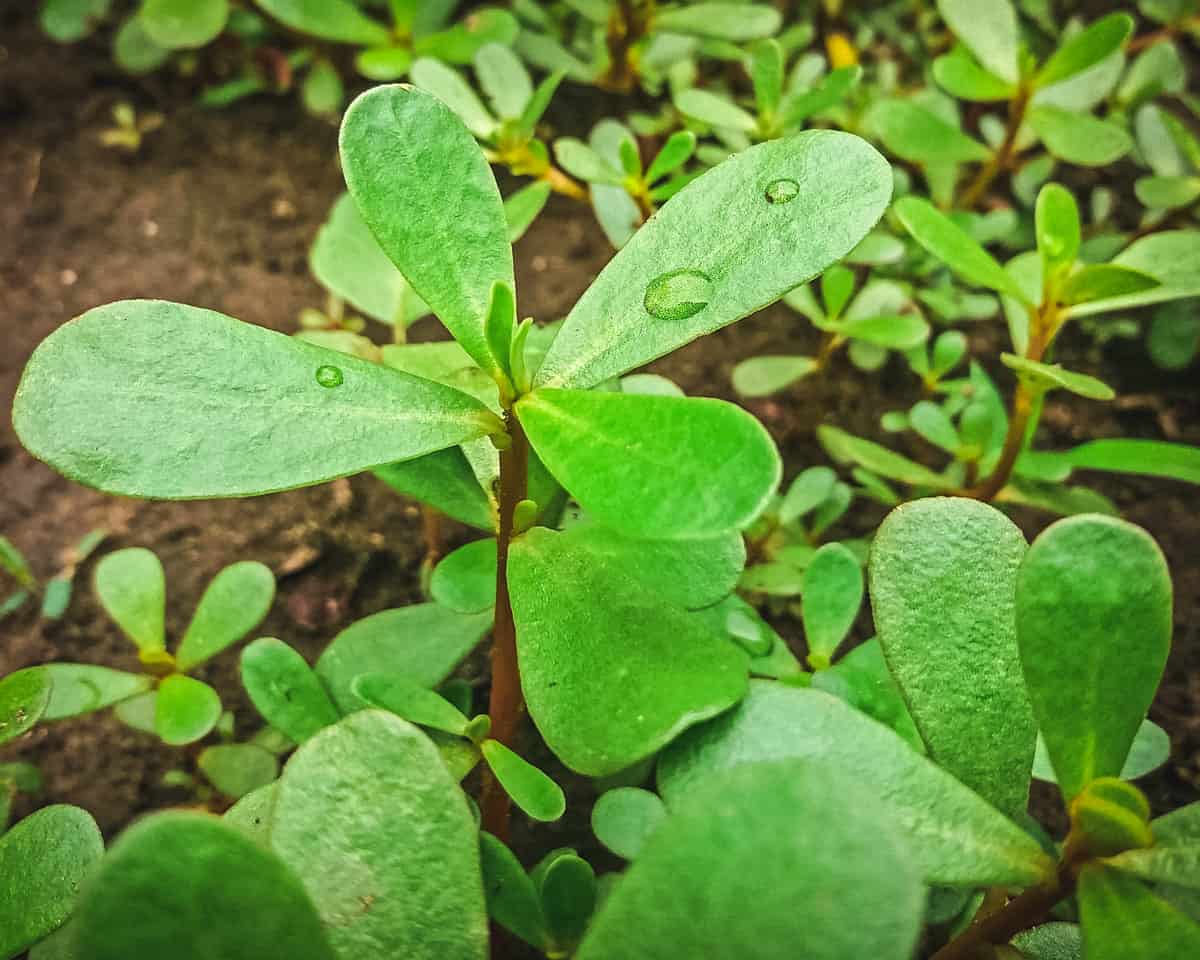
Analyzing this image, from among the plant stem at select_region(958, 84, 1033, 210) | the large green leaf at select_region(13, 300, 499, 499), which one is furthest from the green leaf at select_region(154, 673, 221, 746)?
the plant stem at select_region(958, 84, 1033, 210)

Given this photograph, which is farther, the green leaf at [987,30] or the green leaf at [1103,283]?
the green leaf at [987,30]

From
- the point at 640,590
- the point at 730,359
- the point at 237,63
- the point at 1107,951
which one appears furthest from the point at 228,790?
the point at 237,63

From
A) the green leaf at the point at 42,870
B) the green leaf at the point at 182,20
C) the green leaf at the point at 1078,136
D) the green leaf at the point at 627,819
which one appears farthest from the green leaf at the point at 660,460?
the green leaf at the point at 182,20

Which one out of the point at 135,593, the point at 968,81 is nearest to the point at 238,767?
the point at 135,593

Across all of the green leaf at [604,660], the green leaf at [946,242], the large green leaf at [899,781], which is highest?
the green leaf at [946,242]

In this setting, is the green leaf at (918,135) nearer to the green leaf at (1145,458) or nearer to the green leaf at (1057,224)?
the green leaf at (1057,224)

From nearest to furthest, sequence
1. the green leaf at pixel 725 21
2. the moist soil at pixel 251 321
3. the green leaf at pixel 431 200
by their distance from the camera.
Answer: the green leaf at pixel 431 200 → the moist soil at pixel 251 321 → the green leaf at pixel 725 21

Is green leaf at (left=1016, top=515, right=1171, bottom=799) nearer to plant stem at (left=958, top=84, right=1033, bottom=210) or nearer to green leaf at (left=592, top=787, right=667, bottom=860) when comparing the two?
green leaf at (left=592, top=787, right=667, bottom=860)
